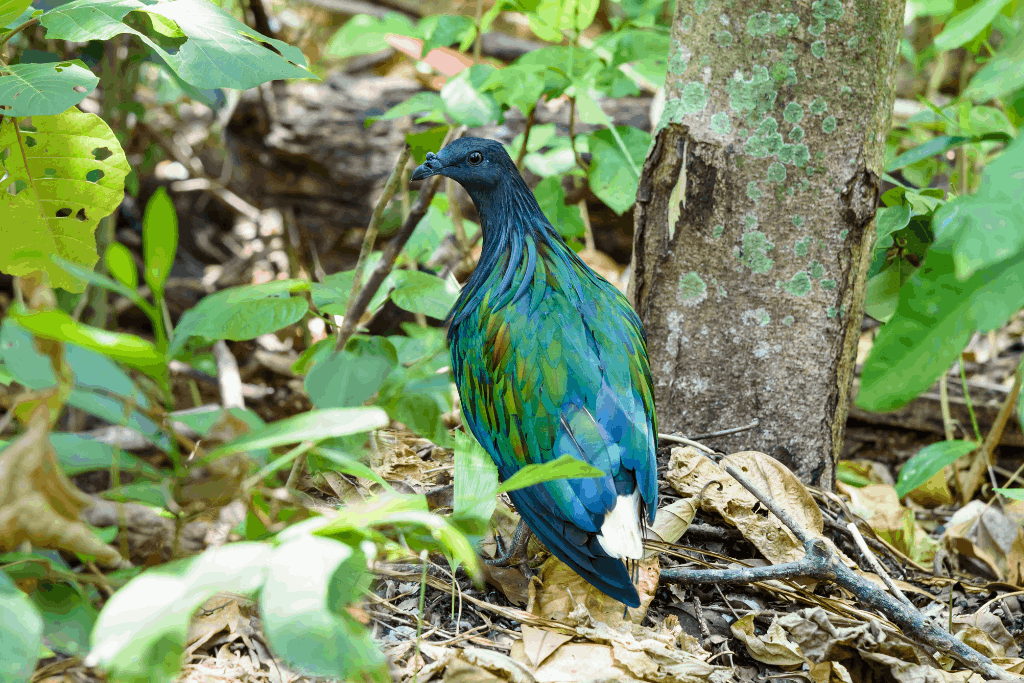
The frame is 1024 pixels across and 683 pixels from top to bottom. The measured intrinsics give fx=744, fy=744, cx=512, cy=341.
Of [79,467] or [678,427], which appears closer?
[79,467]

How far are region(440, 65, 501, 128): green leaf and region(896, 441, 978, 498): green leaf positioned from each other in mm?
1825

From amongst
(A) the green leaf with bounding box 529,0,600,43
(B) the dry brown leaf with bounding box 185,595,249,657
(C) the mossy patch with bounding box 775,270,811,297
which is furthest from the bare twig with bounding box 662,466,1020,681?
(A) the green leaf with bounding box 529,0,600,43

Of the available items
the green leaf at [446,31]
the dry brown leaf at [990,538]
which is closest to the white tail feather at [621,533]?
the dry brown leaf at [990,538]

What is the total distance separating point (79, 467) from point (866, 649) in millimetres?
1694

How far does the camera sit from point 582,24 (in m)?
2.77

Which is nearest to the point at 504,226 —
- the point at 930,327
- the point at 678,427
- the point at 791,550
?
the point at 678,427

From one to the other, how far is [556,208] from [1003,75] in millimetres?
2057

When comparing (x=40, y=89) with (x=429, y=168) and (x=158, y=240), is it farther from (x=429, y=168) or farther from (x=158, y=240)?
(x=429, y=168)

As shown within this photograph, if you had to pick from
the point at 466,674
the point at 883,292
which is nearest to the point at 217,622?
the point at 466,674

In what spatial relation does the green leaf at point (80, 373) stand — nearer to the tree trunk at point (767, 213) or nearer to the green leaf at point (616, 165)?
the tree trunk at point (767, 213)

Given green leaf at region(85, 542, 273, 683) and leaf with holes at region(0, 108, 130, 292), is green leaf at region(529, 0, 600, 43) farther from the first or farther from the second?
green leaf at region(85, 542, 273, 683)

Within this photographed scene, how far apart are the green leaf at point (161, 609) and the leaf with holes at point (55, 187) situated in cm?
112

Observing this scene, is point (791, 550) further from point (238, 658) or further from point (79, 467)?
point (79, 467)

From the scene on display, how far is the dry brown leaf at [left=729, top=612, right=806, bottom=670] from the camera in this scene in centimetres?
176
